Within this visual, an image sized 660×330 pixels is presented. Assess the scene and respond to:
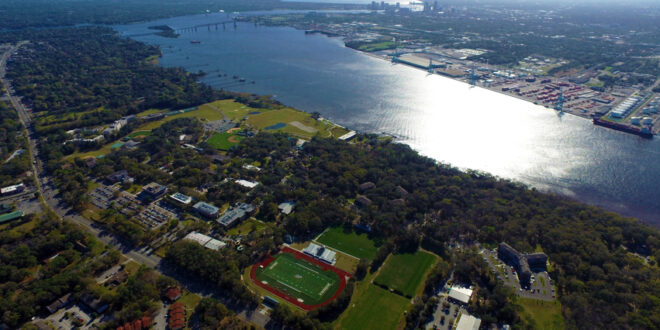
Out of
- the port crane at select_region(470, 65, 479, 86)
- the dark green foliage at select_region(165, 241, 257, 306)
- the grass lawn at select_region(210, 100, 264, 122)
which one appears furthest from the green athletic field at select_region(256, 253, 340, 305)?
the port crane at select_region(470, 65, 479, 86)

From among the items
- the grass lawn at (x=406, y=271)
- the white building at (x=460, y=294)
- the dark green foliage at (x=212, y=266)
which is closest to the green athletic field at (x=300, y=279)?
the dark green foliage at (x=212, y=266)

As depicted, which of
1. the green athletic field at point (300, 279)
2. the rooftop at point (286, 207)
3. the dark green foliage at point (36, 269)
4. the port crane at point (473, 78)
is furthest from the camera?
the port crane at point (473, 78)

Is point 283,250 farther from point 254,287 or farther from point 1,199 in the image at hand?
point 1,199

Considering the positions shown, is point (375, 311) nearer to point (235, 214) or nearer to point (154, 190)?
point (235, 214)

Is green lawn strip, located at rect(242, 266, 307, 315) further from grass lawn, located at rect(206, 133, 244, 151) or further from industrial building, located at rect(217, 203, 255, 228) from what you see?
grass lawn, located at rect(206, 133, 244, 151)

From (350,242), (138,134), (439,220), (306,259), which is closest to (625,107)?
(439,220)

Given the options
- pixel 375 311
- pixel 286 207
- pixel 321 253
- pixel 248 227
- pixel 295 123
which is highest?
pixel 295 123

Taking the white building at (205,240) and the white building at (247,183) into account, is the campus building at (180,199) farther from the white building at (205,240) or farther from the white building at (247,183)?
the white building at (247,183)

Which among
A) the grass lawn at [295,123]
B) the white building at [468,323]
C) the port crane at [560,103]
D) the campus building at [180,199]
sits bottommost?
the white building at [468,323]
